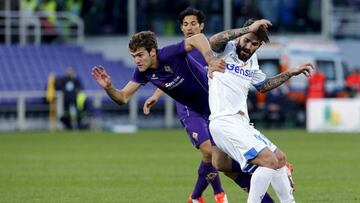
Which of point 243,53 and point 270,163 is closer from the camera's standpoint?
point 270,163

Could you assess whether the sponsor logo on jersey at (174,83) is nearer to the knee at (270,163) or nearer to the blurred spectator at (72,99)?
the knee at (270,163)

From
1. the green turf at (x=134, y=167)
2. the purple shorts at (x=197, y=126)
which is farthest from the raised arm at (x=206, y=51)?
the green turf at (x=134, y=167)

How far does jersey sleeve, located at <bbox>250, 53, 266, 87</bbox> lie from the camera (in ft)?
41.5

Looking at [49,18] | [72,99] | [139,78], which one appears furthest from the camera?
[49,18]

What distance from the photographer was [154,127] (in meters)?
41.2

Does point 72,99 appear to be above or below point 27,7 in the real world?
below

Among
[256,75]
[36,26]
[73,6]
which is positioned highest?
[256,75]

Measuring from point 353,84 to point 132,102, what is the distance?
795cm

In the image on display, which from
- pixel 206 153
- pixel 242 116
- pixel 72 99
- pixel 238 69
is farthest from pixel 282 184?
pixel 72 99

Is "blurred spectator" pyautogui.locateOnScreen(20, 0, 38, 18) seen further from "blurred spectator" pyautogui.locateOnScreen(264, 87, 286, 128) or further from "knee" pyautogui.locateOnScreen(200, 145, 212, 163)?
"knee" pyautogui.locateOnScreen(200, 145, 212, 163)

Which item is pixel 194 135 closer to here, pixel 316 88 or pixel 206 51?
pixel 206 51

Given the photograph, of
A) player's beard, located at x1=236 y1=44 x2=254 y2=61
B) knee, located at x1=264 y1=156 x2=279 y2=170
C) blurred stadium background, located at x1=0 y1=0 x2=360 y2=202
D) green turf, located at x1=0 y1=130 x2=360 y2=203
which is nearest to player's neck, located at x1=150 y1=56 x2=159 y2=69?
player's beard, located at x1=236 y1=44 x2=254 y2=61

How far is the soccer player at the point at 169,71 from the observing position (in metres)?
12.5

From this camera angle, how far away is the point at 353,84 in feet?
137
